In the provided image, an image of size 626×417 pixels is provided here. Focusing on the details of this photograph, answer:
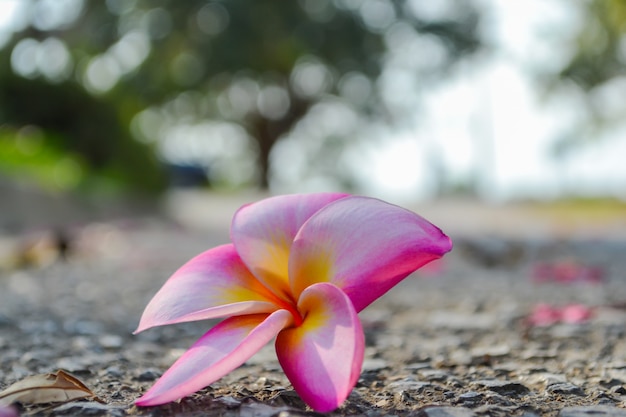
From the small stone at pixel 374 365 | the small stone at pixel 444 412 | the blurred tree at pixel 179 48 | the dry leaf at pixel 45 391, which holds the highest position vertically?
the blurred tree at pixel 179 48

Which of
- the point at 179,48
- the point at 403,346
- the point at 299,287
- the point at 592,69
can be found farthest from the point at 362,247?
the point at 592,69

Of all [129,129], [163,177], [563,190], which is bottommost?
[563,190]

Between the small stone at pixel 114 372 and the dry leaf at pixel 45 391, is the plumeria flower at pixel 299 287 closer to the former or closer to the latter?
the dry leaf at pixel 45 391

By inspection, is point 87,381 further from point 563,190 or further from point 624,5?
point 563,190

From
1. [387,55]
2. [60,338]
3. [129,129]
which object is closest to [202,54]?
[129,129]

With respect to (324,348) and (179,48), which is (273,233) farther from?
(179,48)

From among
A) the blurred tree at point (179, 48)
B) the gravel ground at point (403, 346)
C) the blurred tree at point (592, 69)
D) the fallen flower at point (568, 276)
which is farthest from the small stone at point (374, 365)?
the blurred tree at point (592, 69)

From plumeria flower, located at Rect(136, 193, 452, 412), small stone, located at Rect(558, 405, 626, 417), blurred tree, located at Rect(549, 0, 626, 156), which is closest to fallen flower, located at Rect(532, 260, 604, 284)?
small stone, located at Rect(558, 405, 626, 417)
